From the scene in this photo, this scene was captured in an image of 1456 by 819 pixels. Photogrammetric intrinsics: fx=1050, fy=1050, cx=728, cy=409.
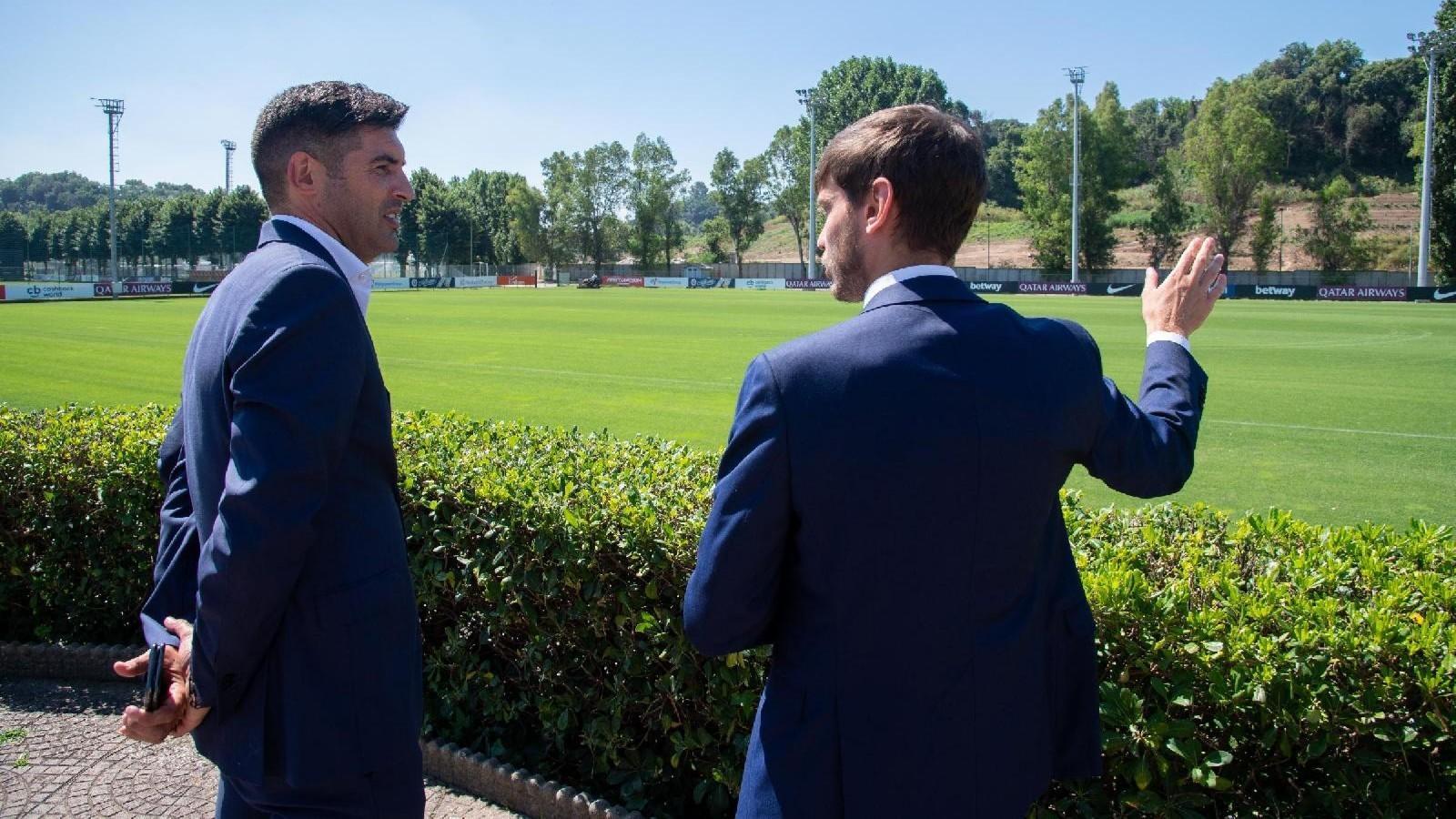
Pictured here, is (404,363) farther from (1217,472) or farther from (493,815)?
(493,815)

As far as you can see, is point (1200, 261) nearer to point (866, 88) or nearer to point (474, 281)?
point (474, 281)

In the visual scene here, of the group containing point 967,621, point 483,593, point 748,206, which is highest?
point 748,206

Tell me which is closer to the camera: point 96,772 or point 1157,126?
point 96,772

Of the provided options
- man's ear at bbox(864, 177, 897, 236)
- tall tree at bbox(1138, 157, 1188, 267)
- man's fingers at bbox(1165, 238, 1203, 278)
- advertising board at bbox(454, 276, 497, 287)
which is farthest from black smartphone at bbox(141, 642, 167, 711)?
advertising board at bbox(454, 276, 497, 287)

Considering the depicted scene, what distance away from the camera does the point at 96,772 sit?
14.5 feet

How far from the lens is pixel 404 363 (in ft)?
66.9

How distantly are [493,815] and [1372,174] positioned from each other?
10784 centimetres

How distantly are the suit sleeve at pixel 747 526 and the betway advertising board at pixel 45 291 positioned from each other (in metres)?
62.8

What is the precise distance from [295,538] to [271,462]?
155 millimetres

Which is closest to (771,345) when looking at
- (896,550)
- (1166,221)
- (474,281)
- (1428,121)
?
(896,550)

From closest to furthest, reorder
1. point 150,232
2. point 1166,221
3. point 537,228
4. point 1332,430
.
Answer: point 1332,430 < point 1166,221 < point 150,232 < point 537,228

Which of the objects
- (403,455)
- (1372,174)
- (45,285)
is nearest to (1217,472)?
(403,455)

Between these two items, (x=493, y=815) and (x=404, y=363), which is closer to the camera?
(x=493, y=815)

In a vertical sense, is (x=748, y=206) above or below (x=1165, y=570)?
above
